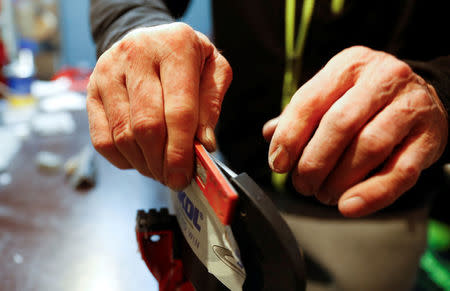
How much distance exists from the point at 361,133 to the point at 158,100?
18 cm

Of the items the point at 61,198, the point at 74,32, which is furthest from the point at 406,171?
the point at 74,32

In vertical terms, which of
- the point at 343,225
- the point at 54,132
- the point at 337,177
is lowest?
the point at 54,132

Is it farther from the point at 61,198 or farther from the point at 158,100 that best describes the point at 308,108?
the point at 61,198

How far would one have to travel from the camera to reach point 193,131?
0.30 m

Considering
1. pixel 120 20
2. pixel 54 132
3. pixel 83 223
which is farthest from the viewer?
pixel 54 132

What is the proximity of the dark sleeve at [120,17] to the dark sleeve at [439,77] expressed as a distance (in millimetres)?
278

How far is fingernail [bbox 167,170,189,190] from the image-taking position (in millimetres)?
304

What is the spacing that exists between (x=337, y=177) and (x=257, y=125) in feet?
1.56

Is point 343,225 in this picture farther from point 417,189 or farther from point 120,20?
point 120,20

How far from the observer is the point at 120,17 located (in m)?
0.48

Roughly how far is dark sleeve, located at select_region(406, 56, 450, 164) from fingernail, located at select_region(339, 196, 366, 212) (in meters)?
0.13

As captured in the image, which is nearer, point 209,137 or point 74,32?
point 209,137

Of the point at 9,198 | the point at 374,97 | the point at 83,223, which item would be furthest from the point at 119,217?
the point at 374,97

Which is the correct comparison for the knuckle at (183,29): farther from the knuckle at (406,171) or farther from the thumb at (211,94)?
the knuckle at (406,171)
